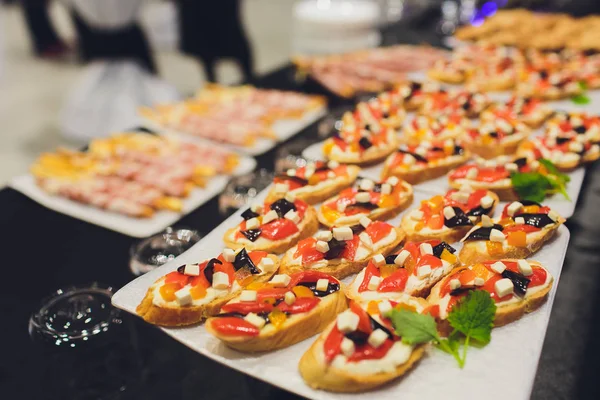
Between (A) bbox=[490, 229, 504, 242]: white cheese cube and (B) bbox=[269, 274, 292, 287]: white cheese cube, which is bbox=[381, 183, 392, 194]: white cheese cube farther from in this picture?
(B) bbox=[269, 274, 292, 287]: white cheese cube

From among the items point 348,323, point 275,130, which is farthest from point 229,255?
point 275,130

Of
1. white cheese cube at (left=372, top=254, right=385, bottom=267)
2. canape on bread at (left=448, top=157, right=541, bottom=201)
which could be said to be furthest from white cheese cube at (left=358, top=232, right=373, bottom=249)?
canape on bread at (left=448, top=157, right=541, bottom=201)

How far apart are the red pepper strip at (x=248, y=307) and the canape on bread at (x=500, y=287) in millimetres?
380

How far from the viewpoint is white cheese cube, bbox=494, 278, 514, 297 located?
4.23ft

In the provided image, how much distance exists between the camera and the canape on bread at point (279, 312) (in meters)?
1.20

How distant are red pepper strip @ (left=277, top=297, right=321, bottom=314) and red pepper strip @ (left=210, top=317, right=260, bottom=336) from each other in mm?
97

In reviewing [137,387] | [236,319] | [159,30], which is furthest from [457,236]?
[159,30]

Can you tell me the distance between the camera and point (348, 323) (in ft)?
3.86

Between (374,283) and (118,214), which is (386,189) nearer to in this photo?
(374,283)

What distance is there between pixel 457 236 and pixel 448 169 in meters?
0.51

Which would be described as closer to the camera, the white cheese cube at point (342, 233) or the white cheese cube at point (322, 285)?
the white cheese cube at point (322, 285)

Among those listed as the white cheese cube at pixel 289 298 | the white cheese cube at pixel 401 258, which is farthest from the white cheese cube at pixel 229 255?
the white cheese cube at pixel 401 258

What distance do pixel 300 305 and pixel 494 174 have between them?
995 mm

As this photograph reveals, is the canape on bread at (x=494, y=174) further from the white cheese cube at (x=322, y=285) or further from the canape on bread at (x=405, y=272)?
the white cheese cube at (x=322, y=285)
